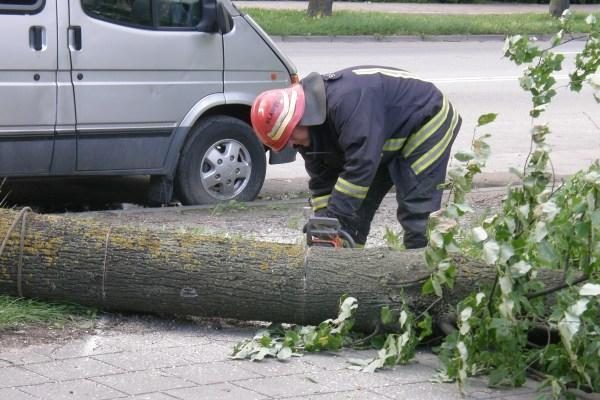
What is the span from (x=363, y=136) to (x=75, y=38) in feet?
10.5

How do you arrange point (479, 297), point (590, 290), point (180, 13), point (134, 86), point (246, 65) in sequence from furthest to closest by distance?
point (246, 65)
point (180, 13)
point (134, 86)
point (479, 297)
point (590, 290)

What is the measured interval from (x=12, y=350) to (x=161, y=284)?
70 centimetres

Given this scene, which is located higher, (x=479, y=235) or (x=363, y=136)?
(x=363, y=136)

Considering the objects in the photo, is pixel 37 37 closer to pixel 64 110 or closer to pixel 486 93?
pixel 64 110

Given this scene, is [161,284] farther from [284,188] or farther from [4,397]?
[284,188]

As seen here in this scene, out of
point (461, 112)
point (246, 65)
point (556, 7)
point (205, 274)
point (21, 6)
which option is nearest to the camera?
point (205, 274)

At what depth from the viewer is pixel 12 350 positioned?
4.88m

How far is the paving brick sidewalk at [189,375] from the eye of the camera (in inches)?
173

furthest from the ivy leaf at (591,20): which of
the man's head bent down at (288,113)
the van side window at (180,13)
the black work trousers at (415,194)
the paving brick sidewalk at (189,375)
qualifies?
the van side window at (180,13)

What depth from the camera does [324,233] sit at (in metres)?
5.21

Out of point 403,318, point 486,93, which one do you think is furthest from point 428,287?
point 486,93

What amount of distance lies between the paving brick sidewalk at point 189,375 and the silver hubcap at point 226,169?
3.43m

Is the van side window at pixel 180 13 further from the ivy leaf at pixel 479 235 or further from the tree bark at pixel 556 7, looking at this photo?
the tree bark at pixel 556 7

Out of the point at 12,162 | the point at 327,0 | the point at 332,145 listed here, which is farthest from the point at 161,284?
the point at 327,0
